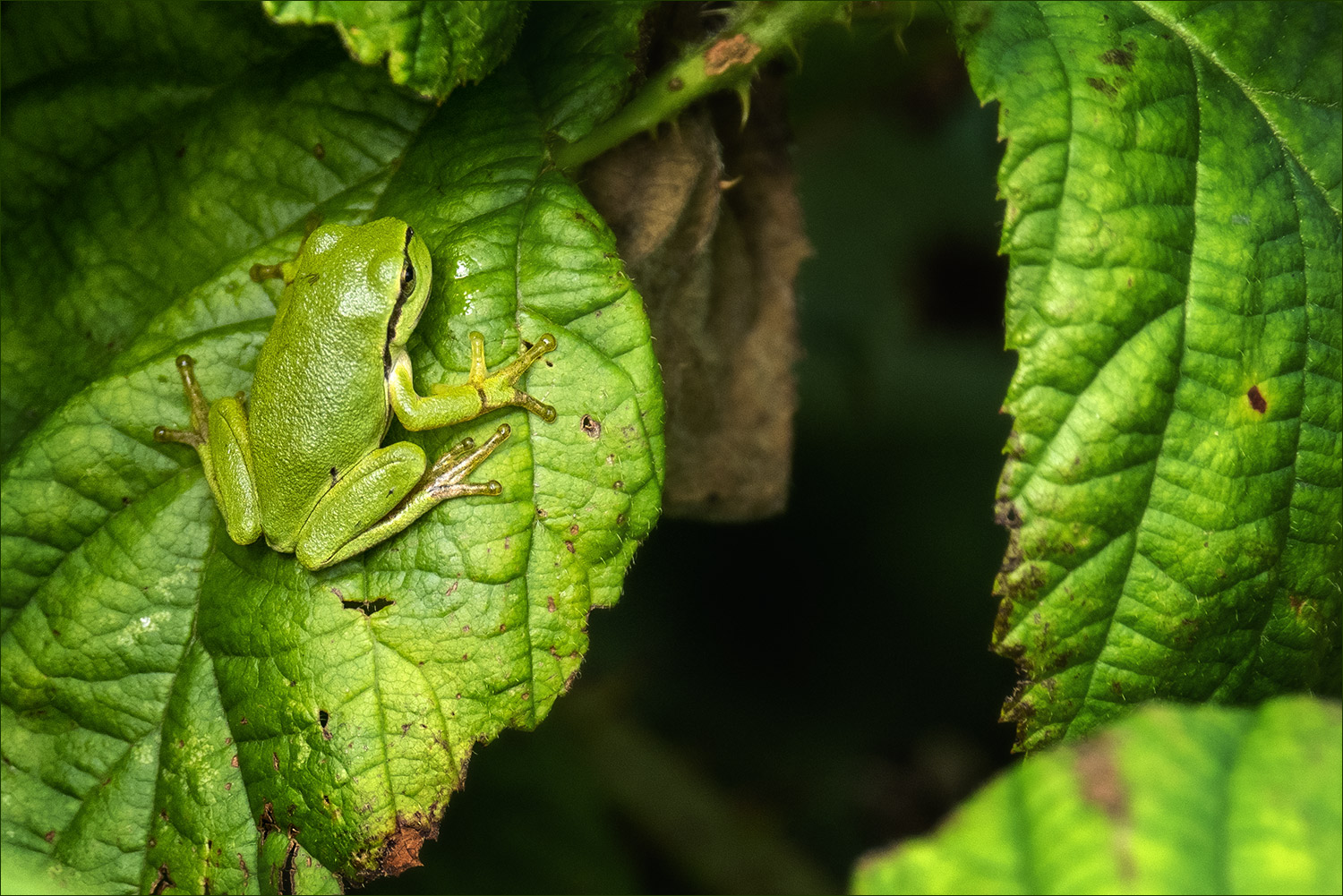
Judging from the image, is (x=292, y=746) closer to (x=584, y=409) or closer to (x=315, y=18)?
(x=584, y=409)

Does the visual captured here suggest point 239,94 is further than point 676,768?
No

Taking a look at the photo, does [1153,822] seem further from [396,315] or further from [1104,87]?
[396,315]

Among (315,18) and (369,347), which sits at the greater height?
(315,18)

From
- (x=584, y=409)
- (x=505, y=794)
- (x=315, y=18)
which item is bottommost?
(x=505, y=794)

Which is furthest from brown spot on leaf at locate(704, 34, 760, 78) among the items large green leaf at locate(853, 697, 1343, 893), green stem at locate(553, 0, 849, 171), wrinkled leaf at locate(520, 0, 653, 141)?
large green leaf at locate(853, 697, 1343, 893)

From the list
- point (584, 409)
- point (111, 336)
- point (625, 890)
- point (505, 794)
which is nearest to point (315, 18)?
point (584, 409)

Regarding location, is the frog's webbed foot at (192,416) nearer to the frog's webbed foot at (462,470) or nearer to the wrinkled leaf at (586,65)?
the frog's webbed foot at (462,470)

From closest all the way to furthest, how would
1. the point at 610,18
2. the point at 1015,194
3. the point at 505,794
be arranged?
the point at 1015,194, the point at 610,18, the point at 505,794

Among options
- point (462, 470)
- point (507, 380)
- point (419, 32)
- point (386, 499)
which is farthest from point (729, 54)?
point (386, 499)
